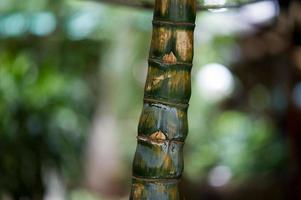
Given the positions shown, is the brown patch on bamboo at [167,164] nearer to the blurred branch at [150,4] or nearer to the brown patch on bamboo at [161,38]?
the brown patch on bamboo at [161,38]

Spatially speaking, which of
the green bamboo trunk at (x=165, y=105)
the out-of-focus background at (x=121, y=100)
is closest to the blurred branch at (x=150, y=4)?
the green bamboo trunk at (x=165, y=105)

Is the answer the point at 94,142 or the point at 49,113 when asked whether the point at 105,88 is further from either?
the point at 49,113

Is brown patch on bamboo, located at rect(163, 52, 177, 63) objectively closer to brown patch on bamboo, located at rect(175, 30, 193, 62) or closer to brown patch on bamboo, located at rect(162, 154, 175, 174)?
brown patch on bamboo, located at rect(175, 30, 193, 62)

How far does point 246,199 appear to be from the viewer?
12.6 ft

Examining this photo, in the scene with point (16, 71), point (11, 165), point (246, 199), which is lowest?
point (246, 199)

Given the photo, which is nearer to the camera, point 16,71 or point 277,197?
point 16,71

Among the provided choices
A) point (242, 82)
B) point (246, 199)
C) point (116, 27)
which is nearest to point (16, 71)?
point (116, 27)

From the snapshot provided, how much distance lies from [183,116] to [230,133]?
390 centimetres

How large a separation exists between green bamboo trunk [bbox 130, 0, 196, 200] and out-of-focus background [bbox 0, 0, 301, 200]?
5.46 feet

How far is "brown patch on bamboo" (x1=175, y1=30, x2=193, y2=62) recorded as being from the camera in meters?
0.77

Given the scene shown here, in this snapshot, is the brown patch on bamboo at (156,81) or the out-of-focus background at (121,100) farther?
the out-of-focus background at (121,100)

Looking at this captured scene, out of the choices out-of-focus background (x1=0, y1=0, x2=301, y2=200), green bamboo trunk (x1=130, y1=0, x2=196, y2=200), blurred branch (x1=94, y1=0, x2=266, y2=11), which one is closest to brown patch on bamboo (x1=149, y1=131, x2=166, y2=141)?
green bamboo trunk (x1=130, y1=0, x2=196, y2=200)

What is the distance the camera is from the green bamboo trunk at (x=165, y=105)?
77 centimetres

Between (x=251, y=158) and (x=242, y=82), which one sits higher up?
(x=242, y=82)
